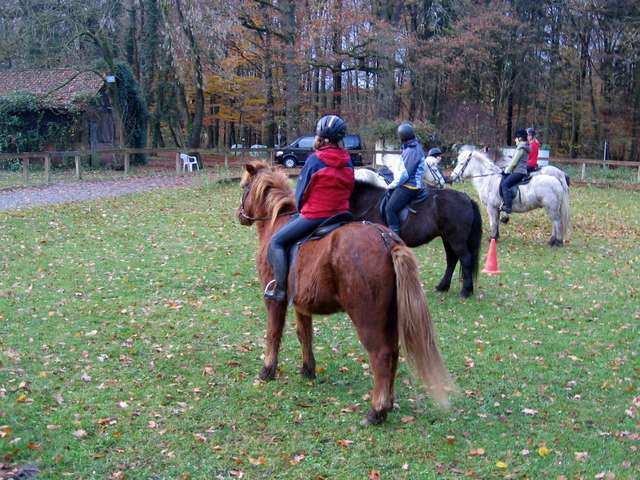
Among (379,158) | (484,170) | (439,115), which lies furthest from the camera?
(439,115)

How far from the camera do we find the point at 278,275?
6.07m

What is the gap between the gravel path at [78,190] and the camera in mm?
18820

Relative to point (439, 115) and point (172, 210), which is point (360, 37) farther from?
point (172, 210)

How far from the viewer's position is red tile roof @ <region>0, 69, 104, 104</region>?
107ft

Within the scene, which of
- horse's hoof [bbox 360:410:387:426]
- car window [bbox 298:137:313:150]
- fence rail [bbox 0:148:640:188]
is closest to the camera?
horse's hoof [bbox 360:410:387:426]

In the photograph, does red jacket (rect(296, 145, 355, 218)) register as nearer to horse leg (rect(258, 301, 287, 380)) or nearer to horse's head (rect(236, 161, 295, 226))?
horse's head (rect(236, 161, 295, 226))

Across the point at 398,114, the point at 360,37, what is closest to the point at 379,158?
the point at 360,37

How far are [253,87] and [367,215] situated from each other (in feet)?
104

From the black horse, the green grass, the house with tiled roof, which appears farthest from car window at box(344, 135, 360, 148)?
the black horse

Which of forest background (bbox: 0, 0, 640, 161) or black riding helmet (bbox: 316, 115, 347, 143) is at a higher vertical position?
forest background (bbox: 0, 0, 640, 161)

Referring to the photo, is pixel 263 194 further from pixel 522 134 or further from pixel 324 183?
pixel 522 134

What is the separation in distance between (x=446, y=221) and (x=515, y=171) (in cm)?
540

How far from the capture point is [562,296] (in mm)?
10203

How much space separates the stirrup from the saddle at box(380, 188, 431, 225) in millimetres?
4156
